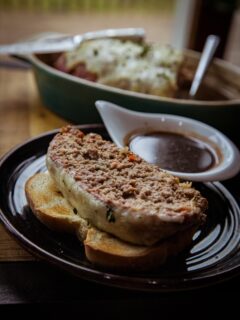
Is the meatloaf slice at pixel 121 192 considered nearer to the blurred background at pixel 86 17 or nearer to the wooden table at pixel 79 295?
the wooden table at pixel 79 295

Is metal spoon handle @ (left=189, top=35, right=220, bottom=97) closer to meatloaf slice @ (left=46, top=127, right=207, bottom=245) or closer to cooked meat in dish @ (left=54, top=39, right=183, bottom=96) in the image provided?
cooked meat in dish @ (left=54, top=39, right=183, bottom=96)

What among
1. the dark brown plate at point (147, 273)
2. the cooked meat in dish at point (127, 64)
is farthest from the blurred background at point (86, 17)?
the dark brown plate at point (147, 273)

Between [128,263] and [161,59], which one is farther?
[161,59]

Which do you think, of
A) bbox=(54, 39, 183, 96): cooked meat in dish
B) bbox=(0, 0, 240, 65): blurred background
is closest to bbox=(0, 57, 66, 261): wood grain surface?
bbox=(54, 39, 183, 96): cooked meat in dish

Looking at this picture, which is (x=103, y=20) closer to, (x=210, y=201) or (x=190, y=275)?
(x=210, y=201)

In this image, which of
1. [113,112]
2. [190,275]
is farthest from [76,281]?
[113,112]

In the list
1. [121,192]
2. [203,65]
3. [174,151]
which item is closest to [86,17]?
[203,65]

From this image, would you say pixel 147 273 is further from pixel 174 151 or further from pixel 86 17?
pixel 86 17
